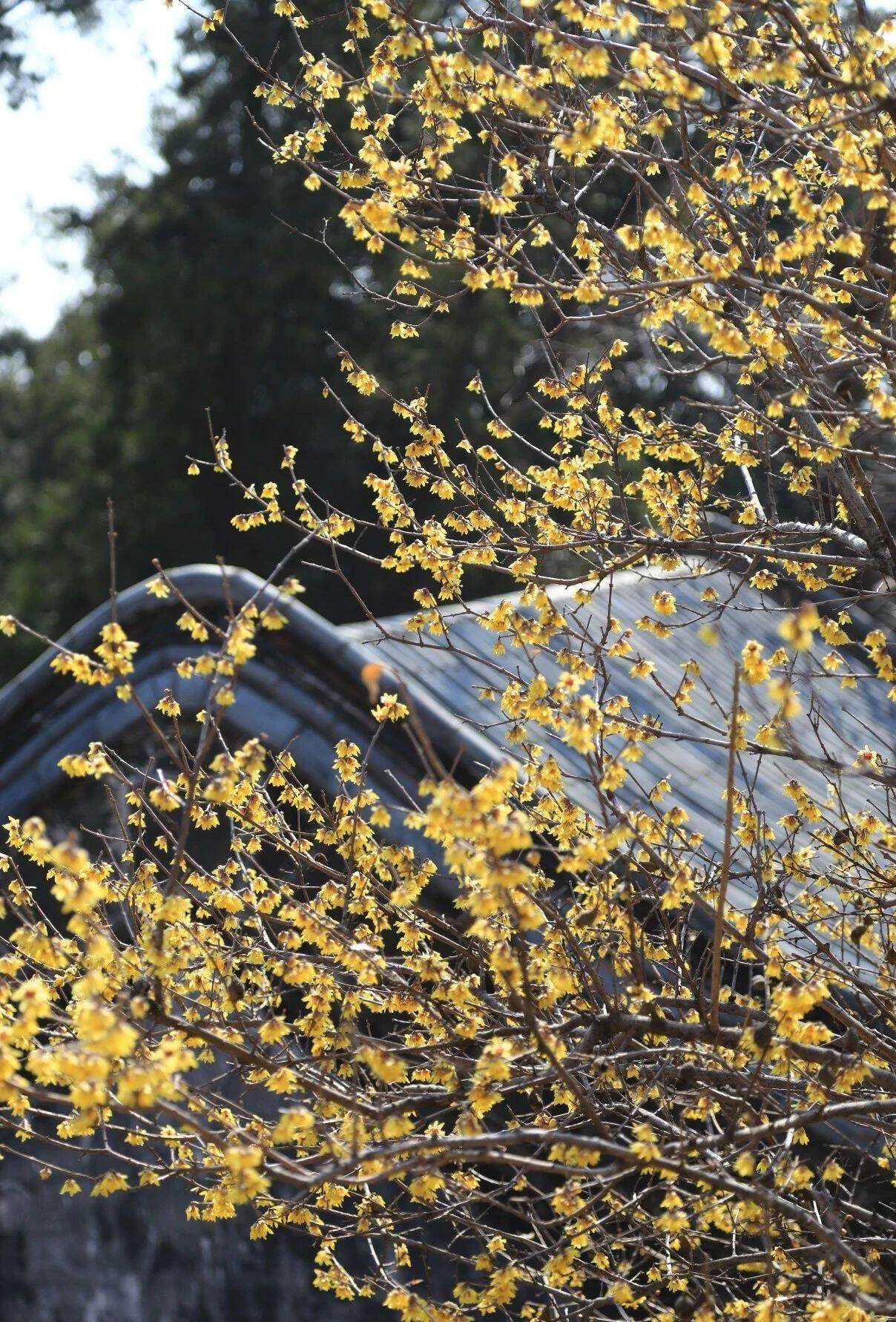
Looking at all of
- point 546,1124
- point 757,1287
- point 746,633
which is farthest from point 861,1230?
point 746,633

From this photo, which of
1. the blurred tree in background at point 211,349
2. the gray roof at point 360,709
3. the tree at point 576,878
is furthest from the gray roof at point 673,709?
the blurred tree in background at point 211,349

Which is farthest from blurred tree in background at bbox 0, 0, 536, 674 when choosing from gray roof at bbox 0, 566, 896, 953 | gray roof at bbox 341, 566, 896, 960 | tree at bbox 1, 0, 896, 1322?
tree at bbox 1, 0, 896, 1322

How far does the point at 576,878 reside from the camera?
14.0 feet

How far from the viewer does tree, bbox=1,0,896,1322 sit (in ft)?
10.4

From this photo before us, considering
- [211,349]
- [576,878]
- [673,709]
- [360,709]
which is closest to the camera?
[576,878]

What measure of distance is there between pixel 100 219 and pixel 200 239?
245 cm

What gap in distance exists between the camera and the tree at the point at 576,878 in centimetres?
316

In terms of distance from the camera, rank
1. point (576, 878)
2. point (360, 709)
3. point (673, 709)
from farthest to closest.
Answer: point (673, 709), point (360, 709), point (576, 878)

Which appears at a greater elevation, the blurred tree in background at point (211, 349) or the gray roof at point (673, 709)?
the blurred tree in background at point (211, 349)

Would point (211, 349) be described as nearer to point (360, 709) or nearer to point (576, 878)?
point (360, 709)

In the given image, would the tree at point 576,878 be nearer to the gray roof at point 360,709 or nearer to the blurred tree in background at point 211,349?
the gray roof at point 360,709

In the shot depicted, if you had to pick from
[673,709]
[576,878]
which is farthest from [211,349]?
[576,878]

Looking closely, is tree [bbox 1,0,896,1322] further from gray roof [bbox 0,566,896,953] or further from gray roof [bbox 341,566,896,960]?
gray roof [bbox 0,566,896,953]

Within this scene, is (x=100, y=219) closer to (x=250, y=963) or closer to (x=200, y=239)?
(x=200, y=239)
